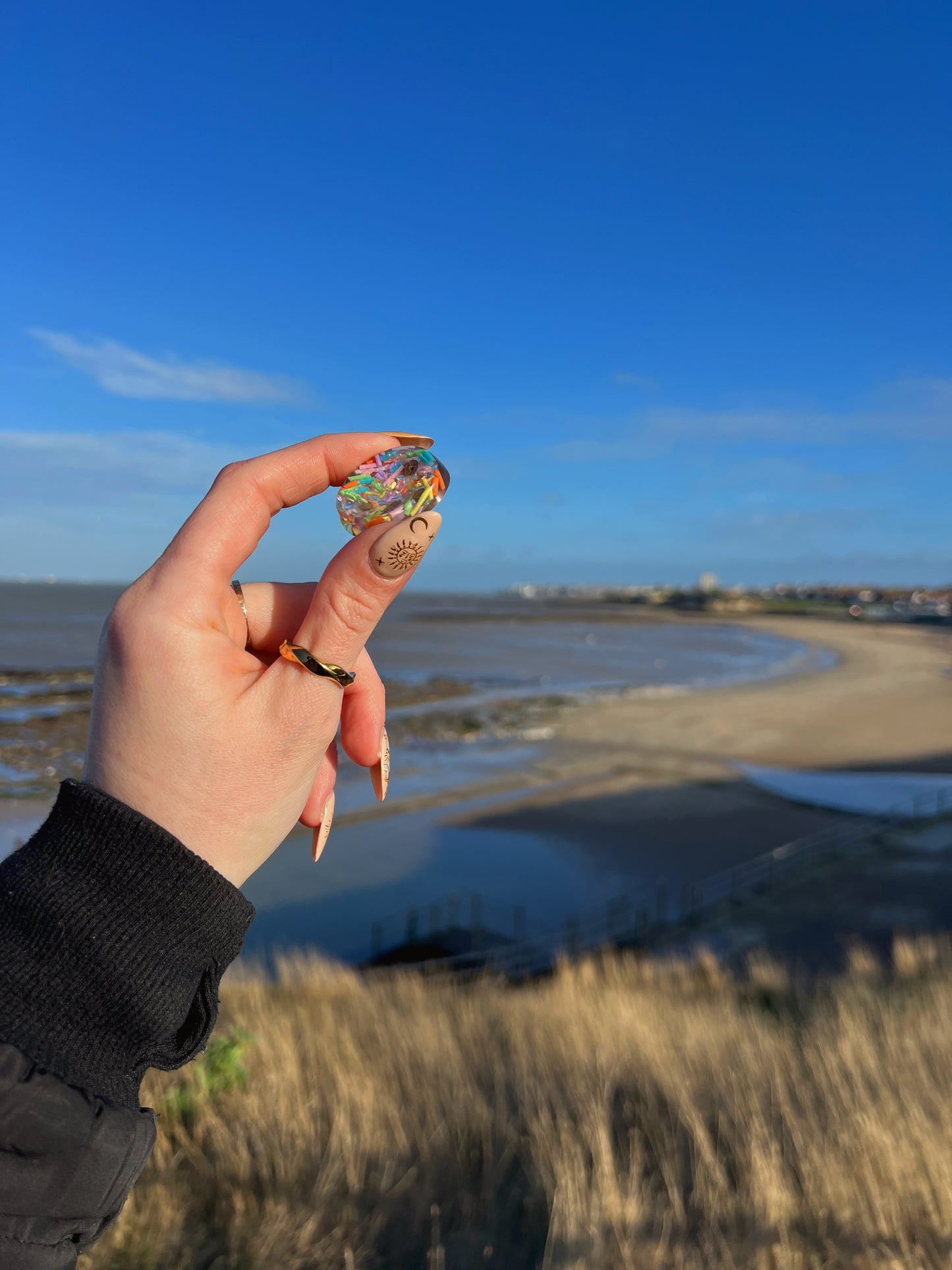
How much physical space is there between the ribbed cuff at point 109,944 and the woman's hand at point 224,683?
9 centimetres

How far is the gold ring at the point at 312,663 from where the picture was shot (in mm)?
1586

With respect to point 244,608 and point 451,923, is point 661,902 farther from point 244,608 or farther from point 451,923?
point 244,608

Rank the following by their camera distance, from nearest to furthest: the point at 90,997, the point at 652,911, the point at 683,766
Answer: the point at 90,997 → the point at 652,911 → the point at 683,766

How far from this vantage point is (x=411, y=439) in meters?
1.89

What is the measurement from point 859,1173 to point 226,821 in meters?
3.57

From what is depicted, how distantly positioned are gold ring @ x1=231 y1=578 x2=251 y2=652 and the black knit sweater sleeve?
533 millimetres

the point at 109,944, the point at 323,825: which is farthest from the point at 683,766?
the point at 109,944

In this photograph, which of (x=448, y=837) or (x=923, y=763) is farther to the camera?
(x=923, y=763)

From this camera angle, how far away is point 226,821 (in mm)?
1572

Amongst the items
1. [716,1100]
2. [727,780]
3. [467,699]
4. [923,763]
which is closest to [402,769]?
[727,780]

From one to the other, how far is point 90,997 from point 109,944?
0.25 feet

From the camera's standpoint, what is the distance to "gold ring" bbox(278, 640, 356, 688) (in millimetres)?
1586

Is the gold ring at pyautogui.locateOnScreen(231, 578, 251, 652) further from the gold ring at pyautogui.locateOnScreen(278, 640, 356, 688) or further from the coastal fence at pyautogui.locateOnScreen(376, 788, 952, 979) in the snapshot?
the coastal fence at pyautogui.locateOnScreen(376, 788, 952, 979)

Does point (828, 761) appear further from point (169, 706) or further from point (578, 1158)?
point (169, 706)
